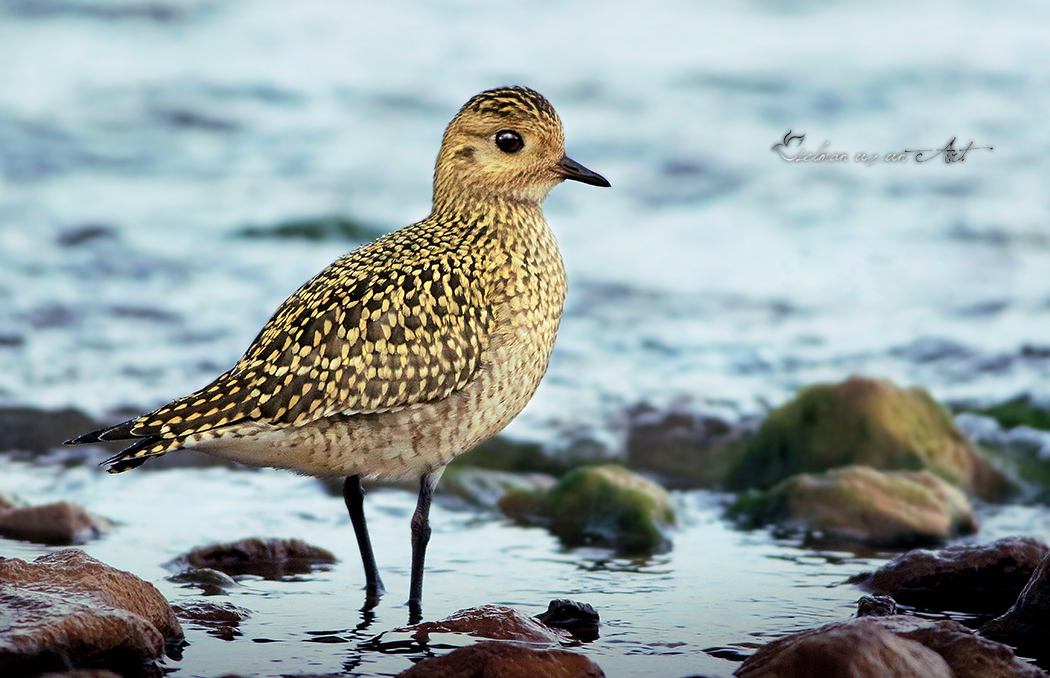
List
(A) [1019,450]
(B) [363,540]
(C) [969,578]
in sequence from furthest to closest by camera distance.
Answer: (A) [1019,450]
(B) [363,540]
(C) [969,578]

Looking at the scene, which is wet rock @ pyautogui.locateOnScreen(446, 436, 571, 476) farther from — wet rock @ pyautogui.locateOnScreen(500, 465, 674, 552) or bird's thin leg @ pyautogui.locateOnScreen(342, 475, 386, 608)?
bird's thin leg @ pyautogui.locateOnScreen(342, 475, 386, 608)

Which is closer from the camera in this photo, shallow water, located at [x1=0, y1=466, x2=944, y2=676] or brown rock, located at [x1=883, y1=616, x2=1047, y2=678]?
brown rock, located at [x1=883, y1=616, x2=1047, y2=678]

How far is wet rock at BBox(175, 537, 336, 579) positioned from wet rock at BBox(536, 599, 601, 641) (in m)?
1.46

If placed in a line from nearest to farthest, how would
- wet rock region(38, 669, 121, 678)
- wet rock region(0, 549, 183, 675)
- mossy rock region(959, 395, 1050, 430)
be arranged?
wet rock region(38, 669, 121, 678), wet rock region(0, 549, 183, 675), mossy rock region(959, 395, 1050, 430)

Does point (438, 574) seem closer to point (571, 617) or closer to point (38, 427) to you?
point (571, 617)

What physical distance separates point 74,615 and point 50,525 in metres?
2.48

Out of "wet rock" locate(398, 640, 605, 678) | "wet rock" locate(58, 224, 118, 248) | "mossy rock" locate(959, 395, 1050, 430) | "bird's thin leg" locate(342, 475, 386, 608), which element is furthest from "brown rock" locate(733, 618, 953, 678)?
"wet rock" locate(58, 224, 118, 248)

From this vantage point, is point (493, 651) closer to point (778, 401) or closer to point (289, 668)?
point (289, 668)

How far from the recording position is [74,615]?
15.4 ft

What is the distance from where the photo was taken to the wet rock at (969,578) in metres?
5.90

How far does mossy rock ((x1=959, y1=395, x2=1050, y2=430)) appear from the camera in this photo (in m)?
9.70

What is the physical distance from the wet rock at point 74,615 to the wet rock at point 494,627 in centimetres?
97

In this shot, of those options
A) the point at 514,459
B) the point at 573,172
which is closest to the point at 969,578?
the point at 573,172

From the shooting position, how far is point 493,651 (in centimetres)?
459
